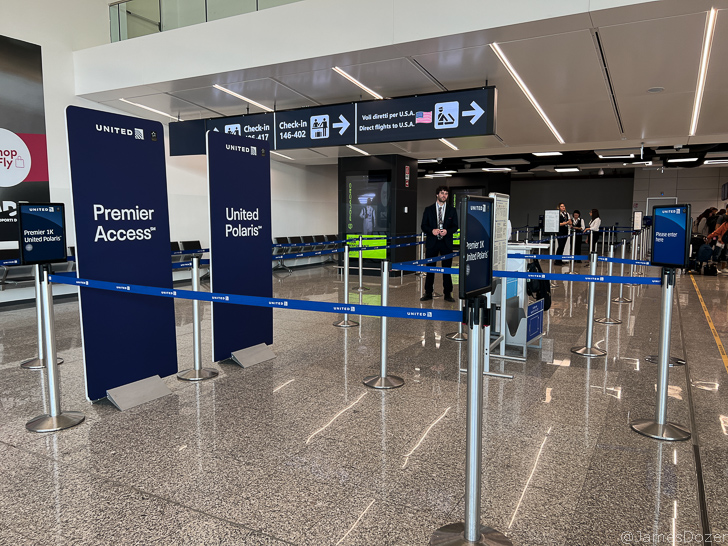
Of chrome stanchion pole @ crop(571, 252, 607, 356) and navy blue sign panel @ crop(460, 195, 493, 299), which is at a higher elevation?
navy blue sign panel @ crop(460, 195, 493, 299)

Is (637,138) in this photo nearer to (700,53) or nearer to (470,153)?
(470,153)

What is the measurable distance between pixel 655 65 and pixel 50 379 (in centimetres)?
663

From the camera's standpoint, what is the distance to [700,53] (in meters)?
5.35

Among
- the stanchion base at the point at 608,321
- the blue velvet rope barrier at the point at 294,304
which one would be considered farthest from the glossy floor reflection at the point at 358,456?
the stanchion base at the point at 608,321

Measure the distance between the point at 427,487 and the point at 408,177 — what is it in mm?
10170

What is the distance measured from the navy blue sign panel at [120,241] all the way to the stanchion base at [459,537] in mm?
2970

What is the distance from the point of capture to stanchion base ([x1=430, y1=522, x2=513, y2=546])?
2.24 m

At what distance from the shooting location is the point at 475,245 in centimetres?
233

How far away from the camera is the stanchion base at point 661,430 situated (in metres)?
3.32

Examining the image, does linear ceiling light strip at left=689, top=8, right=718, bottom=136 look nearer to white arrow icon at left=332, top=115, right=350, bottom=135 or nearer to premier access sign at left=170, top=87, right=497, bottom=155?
premier access sign at left=170, top=87, right=497, bottom=155

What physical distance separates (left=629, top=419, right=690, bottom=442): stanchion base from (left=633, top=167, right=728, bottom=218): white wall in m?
20.9

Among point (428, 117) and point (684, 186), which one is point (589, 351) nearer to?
point (428, 117)

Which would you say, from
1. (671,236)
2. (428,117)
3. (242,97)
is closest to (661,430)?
(671,236)

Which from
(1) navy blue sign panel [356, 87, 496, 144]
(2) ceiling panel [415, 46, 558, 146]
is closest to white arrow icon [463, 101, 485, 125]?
(1) navy blue sign panel [356, 87, 496, 144]
